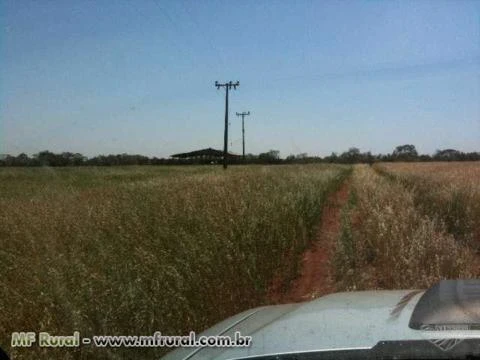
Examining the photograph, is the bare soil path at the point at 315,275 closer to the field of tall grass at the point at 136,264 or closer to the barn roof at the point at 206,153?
the field of tall grass at the point at 136,264

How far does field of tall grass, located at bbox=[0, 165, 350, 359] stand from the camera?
5105 mm

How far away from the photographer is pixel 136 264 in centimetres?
639

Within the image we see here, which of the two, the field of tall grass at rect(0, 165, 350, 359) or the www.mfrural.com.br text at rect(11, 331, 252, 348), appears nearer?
the www.mfrural.com.br text at rect(11, 331, 252, 348)

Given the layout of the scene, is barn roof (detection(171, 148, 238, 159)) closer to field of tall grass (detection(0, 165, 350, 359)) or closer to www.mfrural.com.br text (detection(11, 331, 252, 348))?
field of tall grass (detection(0, 165, 350, 359))

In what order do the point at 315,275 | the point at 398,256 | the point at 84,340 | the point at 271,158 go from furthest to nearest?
1. the point at 271,158
2. the point at 315,275
3. the point at 398,256
4. the point at 84,340

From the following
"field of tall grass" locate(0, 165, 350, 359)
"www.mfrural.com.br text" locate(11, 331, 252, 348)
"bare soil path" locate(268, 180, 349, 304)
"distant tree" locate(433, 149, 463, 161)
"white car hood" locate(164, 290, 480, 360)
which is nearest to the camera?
"white car hood" locate(164, 290, 480, 360)

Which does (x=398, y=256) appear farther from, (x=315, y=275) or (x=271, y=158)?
(x=271, y=158)

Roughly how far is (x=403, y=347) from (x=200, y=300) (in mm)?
4328

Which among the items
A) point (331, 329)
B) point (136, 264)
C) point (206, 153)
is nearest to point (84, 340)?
point (136, 264)

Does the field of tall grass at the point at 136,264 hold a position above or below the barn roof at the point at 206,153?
below

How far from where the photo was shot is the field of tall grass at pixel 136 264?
5.11 m

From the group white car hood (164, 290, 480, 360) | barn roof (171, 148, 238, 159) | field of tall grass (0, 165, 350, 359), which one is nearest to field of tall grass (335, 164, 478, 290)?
field of tall grass (0, 165, 350, 359)

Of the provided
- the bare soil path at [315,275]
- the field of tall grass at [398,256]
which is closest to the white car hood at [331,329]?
the field of tall grass at [398,256]

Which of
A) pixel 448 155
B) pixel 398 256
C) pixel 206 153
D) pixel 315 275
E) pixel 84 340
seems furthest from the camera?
pixel 448 155
